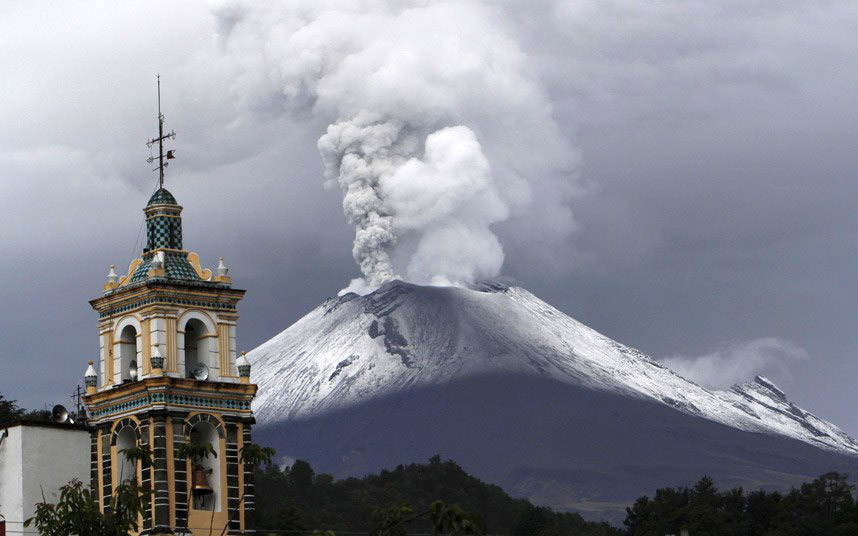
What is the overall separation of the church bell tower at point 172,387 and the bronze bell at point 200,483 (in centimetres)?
3

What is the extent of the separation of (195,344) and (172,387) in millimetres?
2262

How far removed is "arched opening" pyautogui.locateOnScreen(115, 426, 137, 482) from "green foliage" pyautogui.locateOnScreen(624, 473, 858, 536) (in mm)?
70544

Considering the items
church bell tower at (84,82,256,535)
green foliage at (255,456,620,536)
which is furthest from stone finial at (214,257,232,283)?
green foliage at (255,456,620,536)

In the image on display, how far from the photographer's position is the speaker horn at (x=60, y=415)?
59.3 metres

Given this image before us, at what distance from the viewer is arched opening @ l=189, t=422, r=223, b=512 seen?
53062 millimetres

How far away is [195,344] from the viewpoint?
5459 cm

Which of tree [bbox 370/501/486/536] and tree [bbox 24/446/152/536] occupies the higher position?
tree [bbox 24/446/152/536]

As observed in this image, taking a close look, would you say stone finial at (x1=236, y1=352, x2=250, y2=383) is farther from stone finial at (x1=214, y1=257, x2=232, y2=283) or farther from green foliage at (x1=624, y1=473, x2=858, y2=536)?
green foliage at (x1=624, y1=473, x2=858, y2=536)

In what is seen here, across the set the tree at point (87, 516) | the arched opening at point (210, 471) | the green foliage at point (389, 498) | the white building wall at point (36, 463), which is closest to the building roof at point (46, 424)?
the white building wall at point (36, 463)

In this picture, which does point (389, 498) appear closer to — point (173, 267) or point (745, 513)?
point (745, 513)

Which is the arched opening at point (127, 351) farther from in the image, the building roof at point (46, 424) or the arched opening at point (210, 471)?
the building roof at point (46, 424)

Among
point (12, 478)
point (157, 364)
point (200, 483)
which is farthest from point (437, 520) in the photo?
point (12, 478)

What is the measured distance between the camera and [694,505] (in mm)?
137875

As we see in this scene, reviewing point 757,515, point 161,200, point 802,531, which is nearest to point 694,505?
point 757,515
